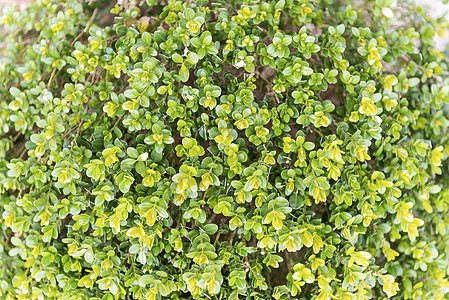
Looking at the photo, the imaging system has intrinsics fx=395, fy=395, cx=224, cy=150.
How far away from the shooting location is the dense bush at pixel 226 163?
Answer: 1108 mm

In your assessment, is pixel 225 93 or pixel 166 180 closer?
pixel 166 180

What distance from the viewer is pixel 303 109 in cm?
119

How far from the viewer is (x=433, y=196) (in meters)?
1.36

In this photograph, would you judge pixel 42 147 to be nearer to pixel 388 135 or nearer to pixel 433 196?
pixel 388 135

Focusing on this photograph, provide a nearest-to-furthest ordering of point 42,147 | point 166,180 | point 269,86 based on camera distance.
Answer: point 166,180
point 42,147
point 269,86

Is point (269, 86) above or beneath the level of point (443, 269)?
above

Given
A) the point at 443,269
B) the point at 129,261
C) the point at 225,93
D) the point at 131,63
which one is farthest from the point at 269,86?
the point at 443,269

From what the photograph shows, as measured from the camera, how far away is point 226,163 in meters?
1.14

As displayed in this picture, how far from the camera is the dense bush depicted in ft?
3.64

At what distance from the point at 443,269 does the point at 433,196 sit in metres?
0.25

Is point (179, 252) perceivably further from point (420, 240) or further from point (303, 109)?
point (420, 240)

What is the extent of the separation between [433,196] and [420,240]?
0.52 ft

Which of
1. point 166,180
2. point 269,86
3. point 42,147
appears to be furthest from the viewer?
point 269,86

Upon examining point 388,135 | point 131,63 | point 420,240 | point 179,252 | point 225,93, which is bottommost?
point 420,240
